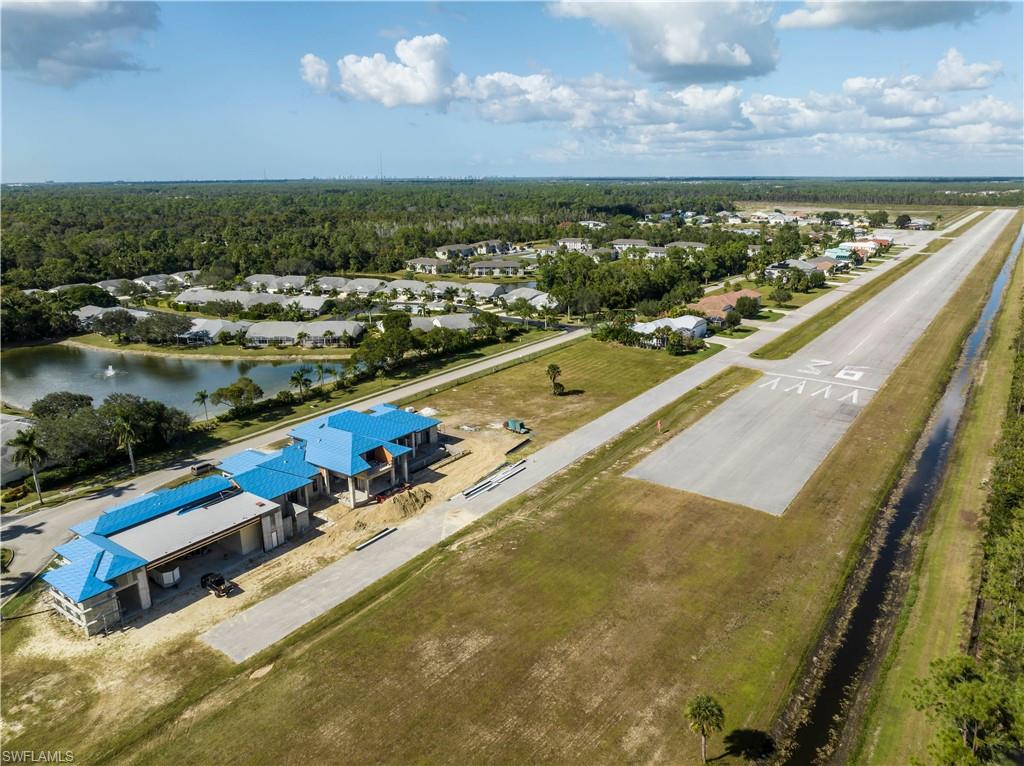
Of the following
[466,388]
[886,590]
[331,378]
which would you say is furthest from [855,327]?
[331,378]

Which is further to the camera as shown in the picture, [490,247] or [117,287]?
[490,247]

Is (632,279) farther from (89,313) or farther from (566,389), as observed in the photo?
(89,313)

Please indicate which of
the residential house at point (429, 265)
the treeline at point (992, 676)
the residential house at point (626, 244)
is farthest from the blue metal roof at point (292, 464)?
the residential house at point (626, 244)

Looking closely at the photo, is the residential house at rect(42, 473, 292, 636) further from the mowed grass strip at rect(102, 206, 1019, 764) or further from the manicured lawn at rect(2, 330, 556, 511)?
the manicured lawn at rect(2, 330, 556, 511)

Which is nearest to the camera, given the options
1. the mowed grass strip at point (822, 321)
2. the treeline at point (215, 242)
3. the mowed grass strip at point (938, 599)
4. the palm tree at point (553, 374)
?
the mowed grass strip at point (938, 599)

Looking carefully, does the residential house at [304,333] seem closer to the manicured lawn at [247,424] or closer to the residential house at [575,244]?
the manicured lawn at [247,424]

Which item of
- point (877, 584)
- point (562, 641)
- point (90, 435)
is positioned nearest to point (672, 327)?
point (877, 584)

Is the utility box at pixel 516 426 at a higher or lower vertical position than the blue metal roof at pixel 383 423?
lower
